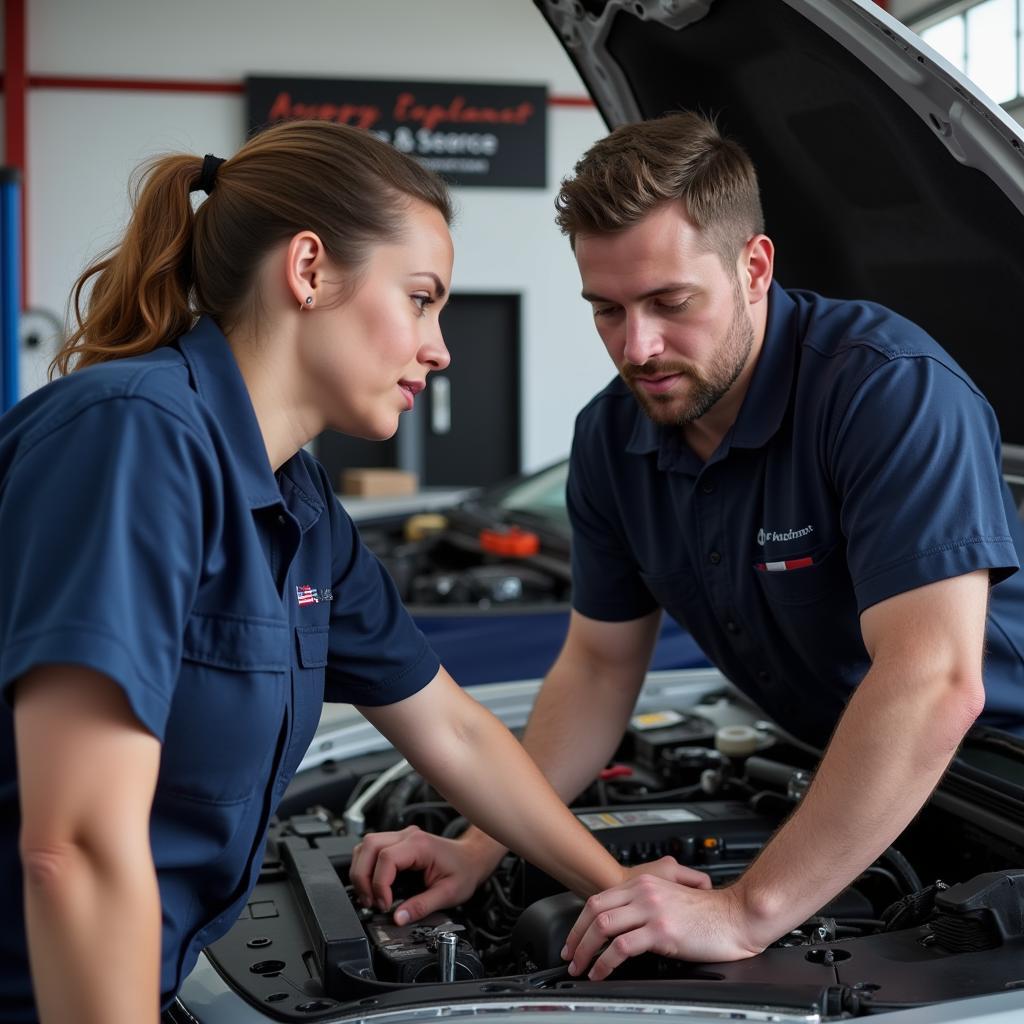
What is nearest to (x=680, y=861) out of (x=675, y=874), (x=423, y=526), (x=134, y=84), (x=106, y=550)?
(x=675, y=874)

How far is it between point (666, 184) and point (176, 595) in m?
0.83

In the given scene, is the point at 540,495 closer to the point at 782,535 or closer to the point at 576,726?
the point at 576,726

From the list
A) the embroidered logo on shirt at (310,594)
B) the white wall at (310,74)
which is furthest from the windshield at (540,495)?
the white wall at (310,74)

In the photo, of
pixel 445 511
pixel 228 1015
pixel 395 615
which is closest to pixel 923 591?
pixel 395 615

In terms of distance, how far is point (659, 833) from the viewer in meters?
1.60

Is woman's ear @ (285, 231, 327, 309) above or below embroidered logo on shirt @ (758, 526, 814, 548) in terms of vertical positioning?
above

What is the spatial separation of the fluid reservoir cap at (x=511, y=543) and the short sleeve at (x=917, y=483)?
205 cm

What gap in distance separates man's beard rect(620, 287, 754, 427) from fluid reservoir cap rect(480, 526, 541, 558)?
74.0 inches

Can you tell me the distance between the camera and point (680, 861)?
159 centimetres

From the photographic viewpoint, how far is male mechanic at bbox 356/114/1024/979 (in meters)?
1.31

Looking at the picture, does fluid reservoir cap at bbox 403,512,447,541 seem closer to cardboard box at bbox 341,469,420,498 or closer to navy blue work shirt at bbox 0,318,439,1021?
navy blue work shirt at bbox 0,318,439,1021

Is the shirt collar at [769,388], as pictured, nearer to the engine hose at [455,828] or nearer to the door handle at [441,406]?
the engine hose at [455,828]

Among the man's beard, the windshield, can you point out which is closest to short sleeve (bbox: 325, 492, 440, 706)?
the man's beard

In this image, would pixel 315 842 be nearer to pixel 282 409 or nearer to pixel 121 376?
pixel 282 409
